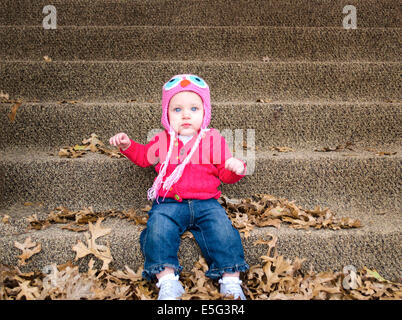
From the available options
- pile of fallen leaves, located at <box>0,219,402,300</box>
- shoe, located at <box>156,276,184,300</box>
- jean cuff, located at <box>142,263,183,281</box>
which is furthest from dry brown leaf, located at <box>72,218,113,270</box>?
shoe, located at <box>156,276,184,300</box>

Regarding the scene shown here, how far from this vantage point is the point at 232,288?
2.00 meters

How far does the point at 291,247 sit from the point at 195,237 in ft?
1.92

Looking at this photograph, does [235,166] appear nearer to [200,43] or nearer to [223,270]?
[223,270]

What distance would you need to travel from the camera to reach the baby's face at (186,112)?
2381 millimetres

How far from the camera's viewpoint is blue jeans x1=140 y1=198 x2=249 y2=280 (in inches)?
82.1

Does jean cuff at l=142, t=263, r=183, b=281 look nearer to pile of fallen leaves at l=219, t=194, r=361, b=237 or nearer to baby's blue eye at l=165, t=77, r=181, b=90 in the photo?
pile of fallen leaves at l=219, t=194, r=361, b=237

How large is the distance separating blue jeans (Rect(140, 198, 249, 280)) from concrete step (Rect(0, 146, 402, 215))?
1.49 feet

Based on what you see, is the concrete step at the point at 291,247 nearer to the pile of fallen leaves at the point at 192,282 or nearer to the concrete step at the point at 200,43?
the pile of fallen leaves at the point at 192,282

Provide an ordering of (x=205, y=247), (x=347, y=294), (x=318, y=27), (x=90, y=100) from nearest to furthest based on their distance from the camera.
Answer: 1. (x=347, y=294)
2. (x=205, y=247)
3. (x=90, y=100)
4. (x=318, y=27)

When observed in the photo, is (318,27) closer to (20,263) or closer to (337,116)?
(337,116)

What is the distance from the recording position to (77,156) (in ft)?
9.02

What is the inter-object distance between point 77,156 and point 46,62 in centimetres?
110

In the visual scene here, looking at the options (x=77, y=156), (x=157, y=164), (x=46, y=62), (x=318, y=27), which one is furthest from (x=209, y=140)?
(x=318, y=27)

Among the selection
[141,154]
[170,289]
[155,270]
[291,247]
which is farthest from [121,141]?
[291,247]
